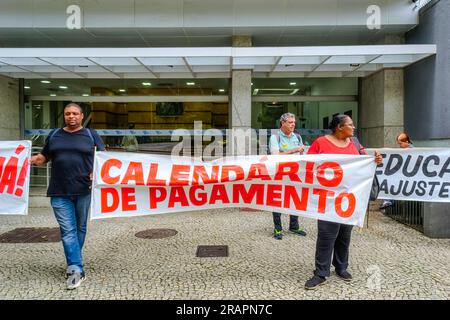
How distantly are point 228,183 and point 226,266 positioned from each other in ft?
3.57

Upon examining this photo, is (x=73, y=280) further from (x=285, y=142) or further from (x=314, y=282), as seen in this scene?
(x=285, y=142)

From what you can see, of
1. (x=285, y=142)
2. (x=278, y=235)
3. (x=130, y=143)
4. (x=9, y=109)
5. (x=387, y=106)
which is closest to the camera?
(x=285, y=142)

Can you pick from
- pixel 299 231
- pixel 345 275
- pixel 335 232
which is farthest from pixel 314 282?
pixel 299 231

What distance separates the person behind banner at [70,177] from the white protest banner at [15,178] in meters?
0.70

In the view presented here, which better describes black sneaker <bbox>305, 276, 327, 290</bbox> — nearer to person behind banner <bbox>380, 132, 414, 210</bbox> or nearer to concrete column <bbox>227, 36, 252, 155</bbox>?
person behind banner <bbox>380, 132, 414, 210</bbox>

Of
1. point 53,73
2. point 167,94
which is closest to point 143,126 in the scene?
point 167,94

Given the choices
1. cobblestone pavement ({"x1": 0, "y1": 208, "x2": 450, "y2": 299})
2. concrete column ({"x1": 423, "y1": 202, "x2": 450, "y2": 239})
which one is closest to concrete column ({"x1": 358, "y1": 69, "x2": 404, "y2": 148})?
cobblestone pavement ({"x1": 0, "y1": 208, "x2": 450, "y2": 299})

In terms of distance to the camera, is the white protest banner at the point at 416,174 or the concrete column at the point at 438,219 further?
the concrete column at the point at 438,219

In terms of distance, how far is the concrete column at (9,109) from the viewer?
33.9ft

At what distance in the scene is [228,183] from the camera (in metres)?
4.56

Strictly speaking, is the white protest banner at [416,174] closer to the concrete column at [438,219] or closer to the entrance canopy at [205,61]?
the concrete column at [438,219]

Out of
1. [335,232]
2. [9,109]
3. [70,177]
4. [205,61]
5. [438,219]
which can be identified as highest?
[205,61]

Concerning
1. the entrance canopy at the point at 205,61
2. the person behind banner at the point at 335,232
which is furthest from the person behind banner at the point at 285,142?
the entrance canopy at the point at 205,61

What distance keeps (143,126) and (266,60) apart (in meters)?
4.27
